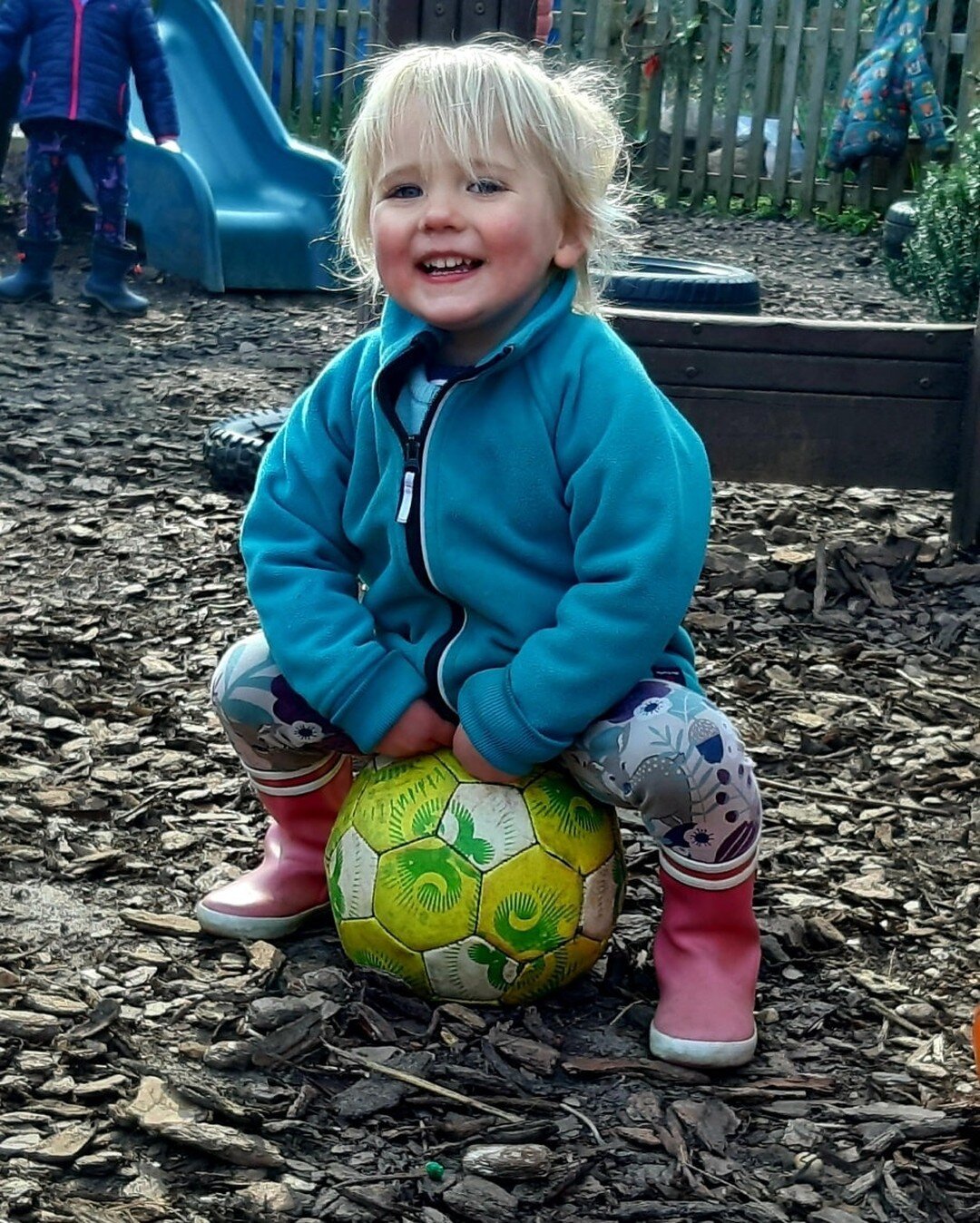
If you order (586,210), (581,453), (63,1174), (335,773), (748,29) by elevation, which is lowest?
(63,1174)

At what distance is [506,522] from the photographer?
2.54 m

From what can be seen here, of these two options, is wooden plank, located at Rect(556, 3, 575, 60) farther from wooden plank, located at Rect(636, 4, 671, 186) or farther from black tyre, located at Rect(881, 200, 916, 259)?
black tyre, located at Rect(881, 200, 916, 259)

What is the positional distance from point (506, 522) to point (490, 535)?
0.10ft

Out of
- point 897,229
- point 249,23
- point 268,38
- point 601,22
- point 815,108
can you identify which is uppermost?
point 601,22

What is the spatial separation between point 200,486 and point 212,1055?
3.28 m

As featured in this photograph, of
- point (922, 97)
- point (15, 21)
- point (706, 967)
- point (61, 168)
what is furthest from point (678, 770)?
point (922, 97)

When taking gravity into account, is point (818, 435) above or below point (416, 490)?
below

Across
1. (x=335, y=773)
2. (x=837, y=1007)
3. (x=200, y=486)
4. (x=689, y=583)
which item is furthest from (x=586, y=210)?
(x=200, y=486)

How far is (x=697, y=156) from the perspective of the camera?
13172mm

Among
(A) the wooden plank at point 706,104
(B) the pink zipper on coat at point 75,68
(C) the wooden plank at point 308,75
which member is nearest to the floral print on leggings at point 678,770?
(B) the pink zipper on coat at point 75,68

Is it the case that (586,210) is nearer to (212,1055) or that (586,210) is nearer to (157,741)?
(212,1055)

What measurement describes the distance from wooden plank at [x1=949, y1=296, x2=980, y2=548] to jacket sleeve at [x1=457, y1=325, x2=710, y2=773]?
2375mm

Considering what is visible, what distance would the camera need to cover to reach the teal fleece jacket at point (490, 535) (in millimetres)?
2439

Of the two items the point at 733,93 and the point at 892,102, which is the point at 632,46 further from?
the point at 892,102
